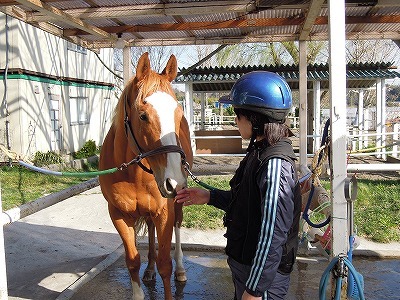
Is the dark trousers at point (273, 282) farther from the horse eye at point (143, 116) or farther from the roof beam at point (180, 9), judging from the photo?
the roof beam at point (180, 9)

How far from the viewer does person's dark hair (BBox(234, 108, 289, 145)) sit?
6.67 ft

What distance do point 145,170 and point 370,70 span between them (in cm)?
1235

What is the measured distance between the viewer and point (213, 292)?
408 cm


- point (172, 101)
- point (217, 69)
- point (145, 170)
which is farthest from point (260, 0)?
point (217, 69)

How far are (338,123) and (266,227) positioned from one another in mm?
1211

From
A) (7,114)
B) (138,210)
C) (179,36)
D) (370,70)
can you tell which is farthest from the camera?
(370,70)

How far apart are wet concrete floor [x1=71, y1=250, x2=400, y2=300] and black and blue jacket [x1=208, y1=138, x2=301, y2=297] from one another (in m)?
2.01

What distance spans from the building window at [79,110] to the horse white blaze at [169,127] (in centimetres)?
1318

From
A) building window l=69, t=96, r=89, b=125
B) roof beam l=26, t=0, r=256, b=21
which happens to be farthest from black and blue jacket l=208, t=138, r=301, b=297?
building window l=69, t=96, r=89, b=125

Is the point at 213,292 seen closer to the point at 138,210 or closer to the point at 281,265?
the point at 138,210

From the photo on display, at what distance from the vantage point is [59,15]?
446 centimetres

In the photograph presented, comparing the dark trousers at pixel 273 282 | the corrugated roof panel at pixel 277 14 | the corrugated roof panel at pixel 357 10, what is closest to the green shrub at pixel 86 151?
the corrugated roof panel at pixel 277 14

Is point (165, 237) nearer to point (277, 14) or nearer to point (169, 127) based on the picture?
point (169, 127)

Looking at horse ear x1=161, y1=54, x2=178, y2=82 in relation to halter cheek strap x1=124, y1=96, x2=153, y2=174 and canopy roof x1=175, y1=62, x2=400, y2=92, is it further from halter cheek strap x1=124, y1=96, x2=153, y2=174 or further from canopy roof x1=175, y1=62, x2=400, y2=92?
canopy roof x1=175, y1=62, x2=400, y2=92
